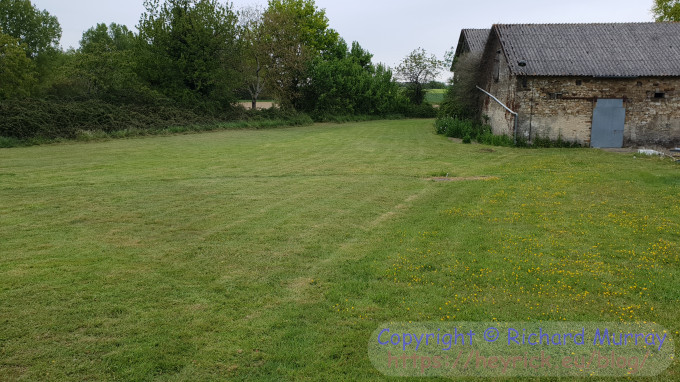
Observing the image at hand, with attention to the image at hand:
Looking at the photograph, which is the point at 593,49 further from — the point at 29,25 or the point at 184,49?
the point at 29,25

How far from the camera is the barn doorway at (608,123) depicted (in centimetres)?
2034

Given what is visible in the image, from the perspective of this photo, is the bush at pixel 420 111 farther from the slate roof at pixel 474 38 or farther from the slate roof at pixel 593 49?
the slate roof at pixel 593 49

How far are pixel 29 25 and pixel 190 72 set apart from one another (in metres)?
23.0

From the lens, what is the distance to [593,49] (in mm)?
21109

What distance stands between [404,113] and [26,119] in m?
35.2

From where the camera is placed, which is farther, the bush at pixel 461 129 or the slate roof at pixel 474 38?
the slate roof at pixel 474 38

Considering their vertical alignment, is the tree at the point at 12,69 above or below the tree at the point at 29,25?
below

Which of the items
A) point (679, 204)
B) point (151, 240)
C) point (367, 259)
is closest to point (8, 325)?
point (151, 240)

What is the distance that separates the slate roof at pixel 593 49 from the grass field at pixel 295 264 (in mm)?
9014

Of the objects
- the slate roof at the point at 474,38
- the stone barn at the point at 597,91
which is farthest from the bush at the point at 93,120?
the stone barn at the point at 597,91

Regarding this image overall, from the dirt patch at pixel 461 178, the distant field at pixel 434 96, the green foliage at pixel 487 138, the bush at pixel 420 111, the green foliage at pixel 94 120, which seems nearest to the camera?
the dirt patch at pixel 461 178

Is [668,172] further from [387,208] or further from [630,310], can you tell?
[630,310]

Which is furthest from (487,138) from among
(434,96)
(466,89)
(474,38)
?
(434,96)

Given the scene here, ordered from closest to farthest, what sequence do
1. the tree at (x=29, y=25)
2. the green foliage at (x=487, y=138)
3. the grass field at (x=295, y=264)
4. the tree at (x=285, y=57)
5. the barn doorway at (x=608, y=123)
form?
the grass field at (x=295, y=264) → the barn doorway at (x=608, y=123) → the green foliage at (x=487, y=138) → the tree at (x=285, y=57) → the tree at (x=29, y=25)
